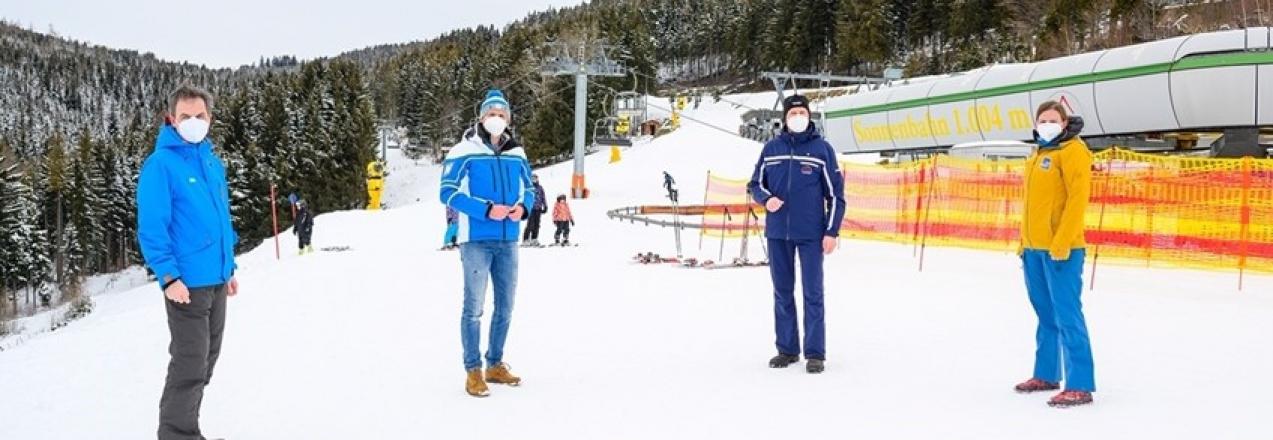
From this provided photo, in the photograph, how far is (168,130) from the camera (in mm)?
4070

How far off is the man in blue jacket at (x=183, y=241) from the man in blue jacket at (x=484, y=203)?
139 centimetres

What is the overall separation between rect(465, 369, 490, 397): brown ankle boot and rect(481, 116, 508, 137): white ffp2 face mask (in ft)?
4.53

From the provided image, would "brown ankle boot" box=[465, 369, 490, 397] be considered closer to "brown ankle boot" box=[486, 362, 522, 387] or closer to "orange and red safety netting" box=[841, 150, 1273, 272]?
"brown ankle boot" box=[486, 362, 522, 387]

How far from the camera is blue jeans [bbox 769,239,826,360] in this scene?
231 inches

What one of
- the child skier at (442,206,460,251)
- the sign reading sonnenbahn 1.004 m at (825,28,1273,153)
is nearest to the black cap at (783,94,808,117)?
the sign reading sonnenbahn 1.004 m at (825,28,1273,153)

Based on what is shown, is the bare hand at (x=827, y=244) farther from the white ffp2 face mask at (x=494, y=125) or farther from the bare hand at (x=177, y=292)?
the bare hand at (x=177, y=292)

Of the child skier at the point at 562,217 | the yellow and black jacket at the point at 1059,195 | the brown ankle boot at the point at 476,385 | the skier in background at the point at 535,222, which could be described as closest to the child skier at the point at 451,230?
the skier in background at the point at 535,222

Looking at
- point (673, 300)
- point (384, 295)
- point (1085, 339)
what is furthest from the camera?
point (384, 295)

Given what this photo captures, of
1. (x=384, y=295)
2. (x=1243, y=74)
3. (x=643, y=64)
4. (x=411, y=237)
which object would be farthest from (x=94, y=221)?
(x=1243, y=74)

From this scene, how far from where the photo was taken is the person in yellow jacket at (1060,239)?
4.80 metres

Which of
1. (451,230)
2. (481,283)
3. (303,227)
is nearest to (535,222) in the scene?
(451,230)

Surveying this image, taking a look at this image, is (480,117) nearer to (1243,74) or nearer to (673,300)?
(673,300)

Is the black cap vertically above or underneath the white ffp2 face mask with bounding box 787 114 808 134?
above

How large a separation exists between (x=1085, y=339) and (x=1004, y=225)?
8945mm
